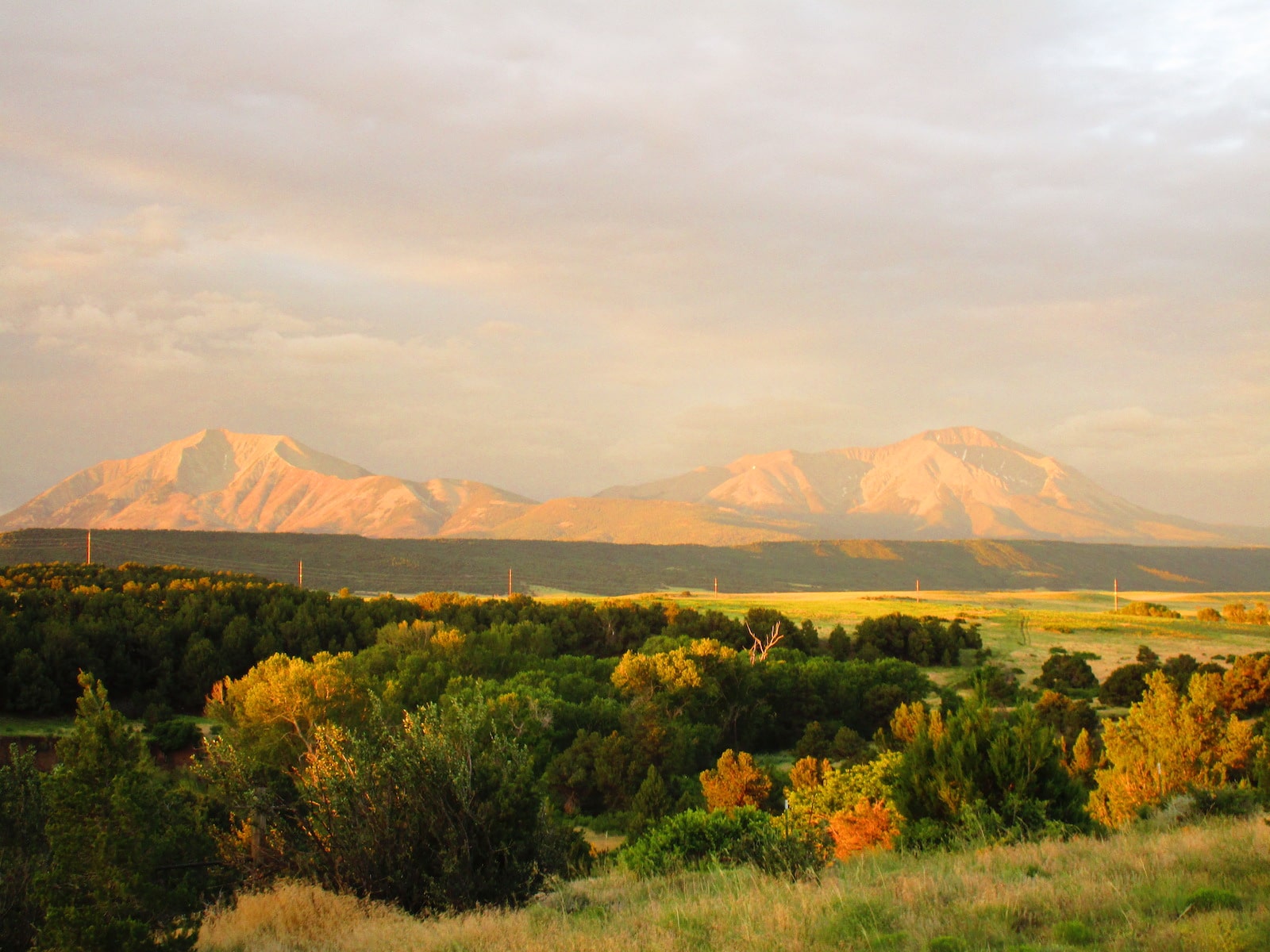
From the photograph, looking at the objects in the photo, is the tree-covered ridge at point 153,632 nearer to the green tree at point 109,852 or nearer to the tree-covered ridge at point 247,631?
the tree-covered ridge at point 247,631

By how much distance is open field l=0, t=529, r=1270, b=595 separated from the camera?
104562 mm

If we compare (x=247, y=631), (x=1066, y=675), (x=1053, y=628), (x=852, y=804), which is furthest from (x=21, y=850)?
(x=1053, y=628)

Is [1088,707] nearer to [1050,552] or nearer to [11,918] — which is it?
[11,918]

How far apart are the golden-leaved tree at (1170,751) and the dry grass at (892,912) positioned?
9.46 m

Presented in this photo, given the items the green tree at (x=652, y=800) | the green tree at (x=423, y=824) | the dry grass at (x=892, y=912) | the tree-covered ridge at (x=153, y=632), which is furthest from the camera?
the tree-covered ridge at (x=153, y=632)

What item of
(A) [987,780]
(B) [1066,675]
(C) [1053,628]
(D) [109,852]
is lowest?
(B) [1066,675]

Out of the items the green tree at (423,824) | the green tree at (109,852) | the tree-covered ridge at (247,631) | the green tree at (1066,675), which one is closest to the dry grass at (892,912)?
the green tree at (423,824)

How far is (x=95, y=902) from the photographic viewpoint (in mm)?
8445

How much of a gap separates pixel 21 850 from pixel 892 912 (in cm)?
901

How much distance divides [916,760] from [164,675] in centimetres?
3926

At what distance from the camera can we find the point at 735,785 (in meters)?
26.7

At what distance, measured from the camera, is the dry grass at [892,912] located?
7.09 metres

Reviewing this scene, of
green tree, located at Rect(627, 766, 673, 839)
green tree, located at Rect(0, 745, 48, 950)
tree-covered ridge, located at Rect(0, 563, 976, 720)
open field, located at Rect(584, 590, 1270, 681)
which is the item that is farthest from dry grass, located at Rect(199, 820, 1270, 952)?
open field, located at Rect(584, 590, 1270, 681)

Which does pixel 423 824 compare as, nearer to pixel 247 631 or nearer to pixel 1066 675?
pixel 247 631
